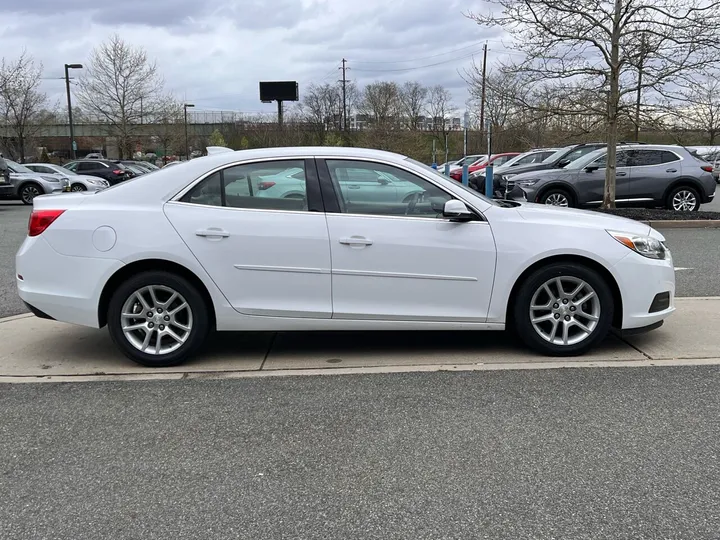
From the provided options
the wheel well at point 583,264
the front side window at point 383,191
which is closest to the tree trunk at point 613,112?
the wheel well at point 583,264

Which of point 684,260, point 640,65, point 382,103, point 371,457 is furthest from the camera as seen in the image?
point 382,103

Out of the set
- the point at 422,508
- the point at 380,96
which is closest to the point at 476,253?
the point at 422,508

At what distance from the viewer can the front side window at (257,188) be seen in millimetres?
4582

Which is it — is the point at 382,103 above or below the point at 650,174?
above

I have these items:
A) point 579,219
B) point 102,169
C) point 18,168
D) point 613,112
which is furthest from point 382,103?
point 579,219

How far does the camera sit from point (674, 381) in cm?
423

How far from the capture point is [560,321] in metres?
4.68

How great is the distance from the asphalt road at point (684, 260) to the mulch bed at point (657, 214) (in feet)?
2.18

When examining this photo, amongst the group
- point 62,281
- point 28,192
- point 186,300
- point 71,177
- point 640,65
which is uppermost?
point 640,65

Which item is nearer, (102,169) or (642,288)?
(642,288)

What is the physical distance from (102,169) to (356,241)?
999 inches

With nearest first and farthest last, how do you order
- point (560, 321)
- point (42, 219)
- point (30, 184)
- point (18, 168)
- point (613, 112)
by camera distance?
point (42, 219) < point (560, 321) < point (613, 112) < point (30, 184) < point (18, 168)

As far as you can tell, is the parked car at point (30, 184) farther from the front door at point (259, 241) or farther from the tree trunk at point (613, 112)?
the front door at point (259, 241)

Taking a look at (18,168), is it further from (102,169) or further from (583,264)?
(583,264)
